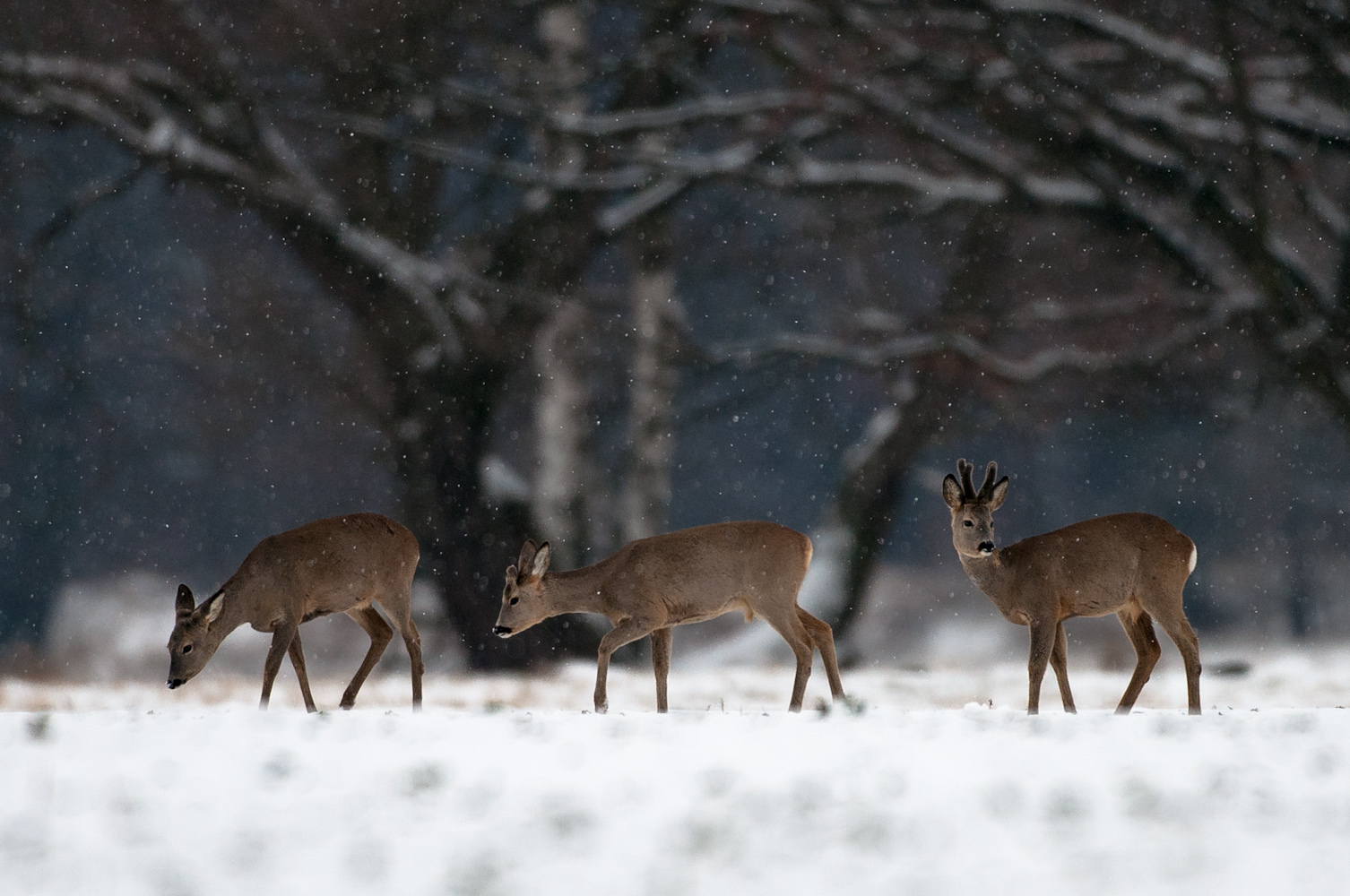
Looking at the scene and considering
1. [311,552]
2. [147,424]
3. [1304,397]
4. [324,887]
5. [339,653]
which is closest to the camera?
[324,887]

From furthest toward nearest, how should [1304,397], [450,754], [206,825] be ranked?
[1304,397]
[450,754]
[206,825]

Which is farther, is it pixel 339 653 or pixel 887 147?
pixel 339 653

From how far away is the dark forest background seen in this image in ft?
51.5

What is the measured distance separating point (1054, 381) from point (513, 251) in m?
5.51

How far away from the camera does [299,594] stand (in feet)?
26.5

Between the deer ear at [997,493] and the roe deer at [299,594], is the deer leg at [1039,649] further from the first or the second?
the roe deer at [299,594]

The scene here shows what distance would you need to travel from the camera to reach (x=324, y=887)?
4539 mm

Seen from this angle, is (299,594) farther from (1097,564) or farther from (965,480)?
(1097,564)

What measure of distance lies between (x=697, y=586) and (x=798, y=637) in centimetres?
51

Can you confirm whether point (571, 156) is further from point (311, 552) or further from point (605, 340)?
point (311, 552)

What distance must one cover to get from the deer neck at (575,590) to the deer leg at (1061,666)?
2.07 m

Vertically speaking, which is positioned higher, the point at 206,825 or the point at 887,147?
the point at 887,147

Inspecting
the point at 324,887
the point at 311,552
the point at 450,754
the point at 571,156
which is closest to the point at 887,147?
the point at 571,156

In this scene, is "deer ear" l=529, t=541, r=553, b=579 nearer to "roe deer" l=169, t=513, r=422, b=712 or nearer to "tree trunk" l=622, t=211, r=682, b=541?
"roe deer" l=169, t=513, r=422, b=712
